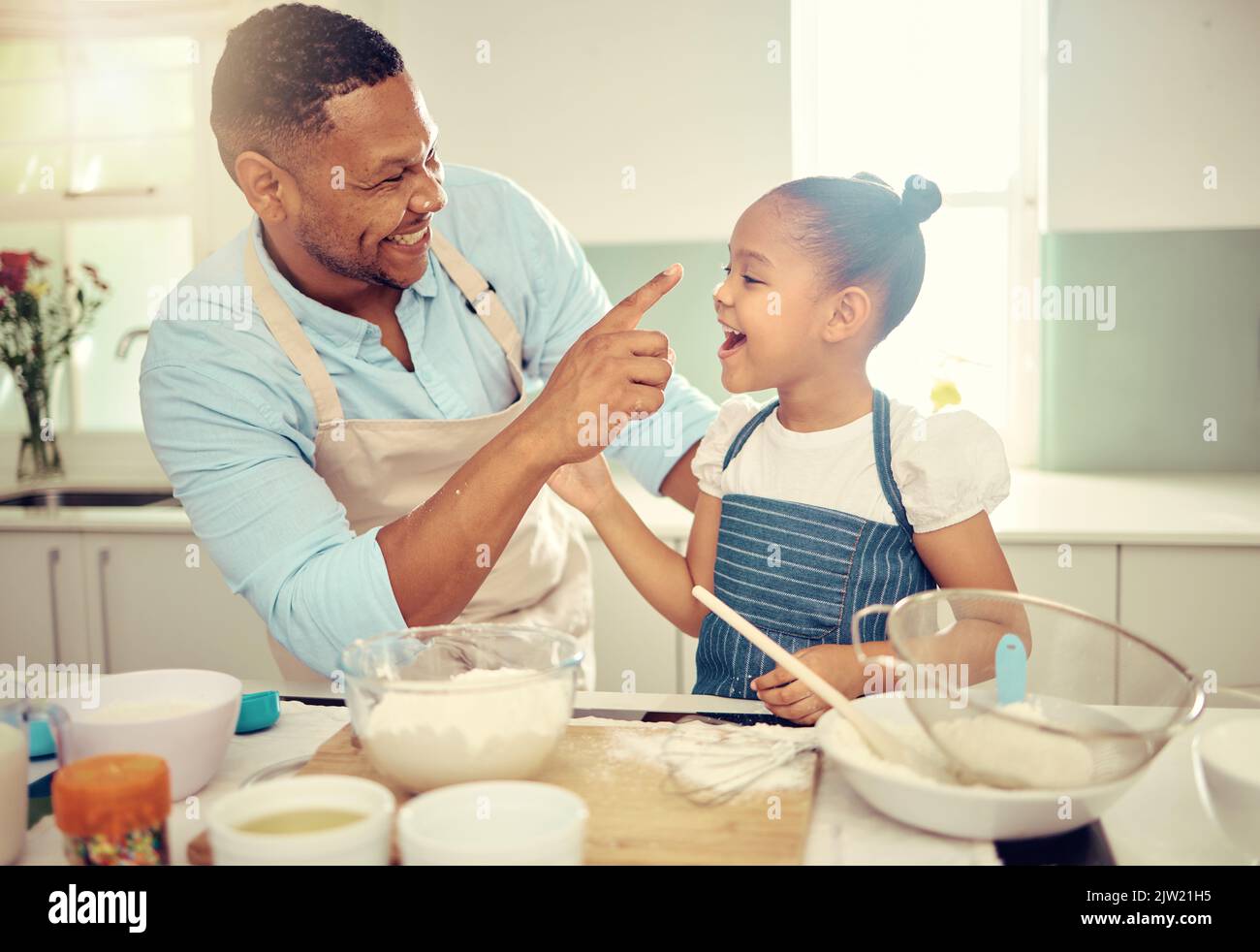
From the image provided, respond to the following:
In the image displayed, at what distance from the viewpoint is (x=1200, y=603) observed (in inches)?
87.2

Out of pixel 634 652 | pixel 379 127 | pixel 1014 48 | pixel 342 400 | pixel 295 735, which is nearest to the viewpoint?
pixel 295 735

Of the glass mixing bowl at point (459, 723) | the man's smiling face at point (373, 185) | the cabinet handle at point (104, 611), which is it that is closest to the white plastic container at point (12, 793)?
the glass mixing bowl at point (459, 723)

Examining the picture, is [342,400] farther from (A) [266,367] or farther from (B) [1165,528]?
(B) [1165,528]

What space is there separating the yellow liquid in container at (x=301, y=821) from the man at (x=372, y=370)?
1.51ft

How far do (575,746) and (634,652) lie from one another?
1.41 meters

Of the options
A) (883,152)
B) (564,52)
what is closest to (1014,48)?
(883,152)

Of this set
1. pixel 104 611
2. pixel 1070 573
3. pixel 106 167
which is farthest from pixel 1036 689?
pixel 106 167

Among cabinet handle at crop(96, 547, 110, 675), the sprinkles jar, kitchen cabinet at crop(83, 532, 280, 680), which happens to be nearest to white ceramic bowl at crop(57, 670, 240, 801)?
the sprinkles jar

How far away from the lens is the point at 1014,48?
288 cm

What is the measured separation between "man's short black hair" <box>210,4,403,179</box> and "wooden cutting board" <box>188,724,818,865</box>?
2.53ft

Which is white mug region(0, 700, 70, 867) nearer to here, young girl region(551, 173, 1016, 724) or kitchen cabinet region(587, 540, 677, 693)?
young girl region(551, 173, 1016, 724)

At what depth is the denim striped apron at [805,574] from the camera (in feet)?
4.60

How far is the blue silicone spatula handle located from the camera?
3.18 ft

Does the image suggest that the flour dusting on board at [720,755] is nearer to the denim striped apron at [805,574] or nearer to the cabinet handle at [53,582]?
the denim striped apron at [805,574]
